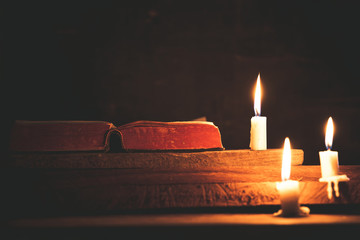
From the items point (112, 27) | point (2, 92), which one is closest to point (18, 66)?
point (2, 92)

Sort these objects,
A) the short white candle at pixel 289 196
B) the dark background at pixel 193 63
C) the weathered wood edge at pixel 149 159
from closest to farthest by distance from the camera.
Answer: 1. the short white candle at pixel 289 196
2. the weathered wood edge at pixel 149 159
3. the dark background at pixel 193 63

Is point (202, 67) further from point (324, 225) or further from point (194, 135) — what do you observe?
point (324, 225)

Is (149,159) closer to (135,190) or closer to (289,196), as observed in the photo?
(135,190)

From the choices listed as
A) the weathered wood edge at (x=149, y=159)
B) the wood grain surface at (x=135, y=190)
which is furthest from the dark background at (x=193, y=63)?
the wood grain surface at (x=135, y=190)

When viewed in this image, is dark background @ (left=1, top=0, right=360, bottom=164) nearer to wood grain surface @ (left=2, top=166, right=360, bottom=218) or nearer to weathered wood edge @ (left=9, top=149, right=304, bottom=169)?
weathered wood edge @ (left=9, top=149, right=304, bottom=169)

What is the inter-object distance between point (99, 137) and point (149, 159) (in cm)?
21

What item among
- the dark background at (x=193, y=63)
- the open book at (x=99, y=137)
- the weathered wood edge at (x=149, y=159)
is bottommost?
the weathered wood edge at (x=149, y=159)

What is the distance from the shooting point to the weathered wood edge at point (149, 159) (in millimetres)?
1418

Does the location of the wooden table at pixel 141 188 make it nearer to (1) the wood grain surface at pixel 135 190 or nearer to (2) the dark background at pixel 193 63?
(1) the wood grain surface at pixel 135 190

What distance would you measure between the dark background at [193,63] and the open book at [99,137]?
3.35 feet

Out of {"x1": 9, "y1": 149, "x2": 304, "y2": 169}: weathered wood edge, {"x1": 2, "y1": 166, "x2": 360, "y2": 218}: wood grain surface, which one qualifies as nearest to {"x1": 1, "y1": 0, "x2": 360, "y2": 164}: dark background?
{"x1": 9, "y1": 149, "x2": 304, "y2": 169}: weathered wood edge

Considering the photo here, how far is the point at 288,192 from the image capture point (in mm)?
1298

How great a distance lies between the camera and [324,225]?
1.20 m

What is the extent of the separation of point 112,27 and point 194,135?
133 centimetres
